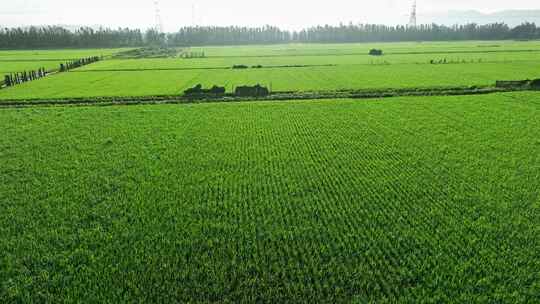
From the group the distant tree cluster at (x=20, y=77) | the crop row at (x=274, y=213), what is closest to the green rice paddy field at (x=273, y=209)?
the crop row at (x=274, y=213)

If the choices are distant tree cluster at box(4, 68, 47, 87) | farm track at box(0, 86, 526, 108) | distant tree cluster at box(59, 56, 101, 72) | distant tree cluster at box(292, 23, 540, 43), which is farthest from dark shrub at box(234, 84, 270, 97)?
distant tree cluster at box(292, 23, 540, 43)

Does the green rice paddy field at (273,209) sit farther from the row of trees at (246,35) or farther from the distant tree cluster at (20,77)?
the row of trees at (246,35)

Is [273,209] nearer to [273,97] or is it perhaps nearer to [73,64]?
[273,97]

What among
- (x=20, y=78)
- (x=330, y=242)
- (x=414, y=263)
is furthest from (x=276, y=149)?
(x=20, y=78)

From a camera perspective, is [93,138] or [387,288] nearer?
[387,288]

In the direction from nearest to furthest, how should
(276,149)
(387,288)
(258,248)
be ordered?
1. (387,288)
2. (258,248)
3. (276,149)

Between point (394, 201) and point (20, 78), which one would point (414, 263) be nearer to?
point (394, 201)

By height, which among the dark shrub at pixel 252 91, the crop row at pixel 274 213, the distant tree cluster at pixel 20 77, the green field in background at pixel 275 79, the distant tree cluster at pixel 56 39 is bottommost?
the crop row at pixel 274 213
